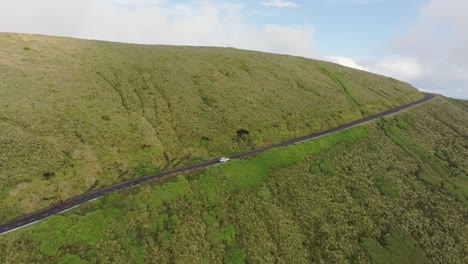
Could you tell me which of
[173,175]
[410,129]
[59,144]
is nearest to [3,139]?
[59,144]

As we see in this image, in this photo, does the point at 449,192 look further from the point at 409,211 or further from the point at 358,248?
the point at 358,248

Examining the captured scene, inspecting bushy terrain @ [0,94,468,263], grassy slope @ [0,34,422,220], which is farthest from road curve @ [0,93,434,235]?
bushy terrain @ [0,94,468,263]

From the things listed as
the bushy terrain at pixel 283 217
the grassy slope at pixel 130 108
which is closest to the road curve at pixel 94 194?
the grassy slope at pixel 130 108

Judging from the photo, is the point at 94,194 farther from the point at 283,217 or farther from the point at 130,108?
the point at 130,108

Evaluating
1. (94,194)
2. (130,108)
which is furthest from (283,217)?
(130,108)

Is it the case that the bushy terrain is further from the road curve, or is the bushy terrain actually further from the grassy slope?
the grassy slope

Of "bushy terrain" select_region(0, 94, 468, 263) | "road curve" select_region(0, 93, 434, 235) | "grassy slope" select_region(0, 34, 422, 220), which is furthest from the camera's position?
"grassy slope" select_region(0, 34, 422, 220)

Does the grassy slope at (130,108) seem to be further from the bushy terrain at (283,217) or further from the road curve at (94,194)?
the bushy terrain at (283,217)
